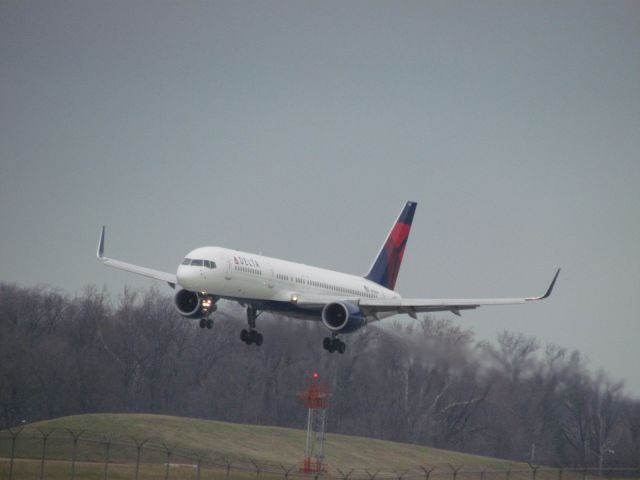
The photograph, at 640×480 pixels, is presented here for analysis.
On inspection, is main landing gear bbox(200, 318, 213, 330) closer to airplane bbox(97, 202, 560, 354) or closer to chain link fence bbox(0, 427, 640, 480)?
airplane bbox(97, 202, 560, 354)

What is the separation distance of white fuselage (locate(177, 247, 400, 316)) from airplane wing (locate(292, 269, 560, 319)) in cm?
96

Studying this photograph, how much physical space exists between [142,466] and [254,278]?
12.0 meters

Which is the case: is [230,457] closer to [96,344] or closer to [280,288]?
[280,288]

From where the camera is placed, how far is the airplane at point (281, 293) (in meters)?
74.8

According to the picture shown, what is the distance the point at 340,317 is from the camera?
80.4 meters

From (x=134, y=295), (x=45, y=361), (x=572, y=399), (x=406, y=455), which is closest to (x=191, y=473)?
(x=406, y=455)

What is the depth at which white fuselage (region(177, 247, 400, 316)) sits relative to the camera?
7438 centimetres

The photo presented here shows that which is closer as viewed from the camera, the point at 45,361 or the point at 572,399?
the point at 572,399

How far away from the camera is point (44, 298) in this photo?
127438mm

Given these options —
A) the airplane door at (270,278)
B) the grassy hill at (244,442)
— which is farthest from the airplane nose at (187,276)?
the grassy hill at (244,442)

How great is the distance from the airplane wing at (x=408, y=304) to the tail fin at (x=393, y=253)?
8.43m

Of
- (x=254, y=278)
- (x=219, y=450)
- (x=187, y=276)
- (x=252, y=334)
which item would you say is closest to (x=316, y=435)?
(x=219, y=450)

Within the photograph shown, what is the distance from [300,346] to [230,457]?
17525mm

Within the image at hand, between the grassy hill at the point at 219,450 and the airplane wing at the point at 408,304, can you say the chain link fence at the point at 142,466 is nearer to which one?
the grassy hill at the point at 219,450
